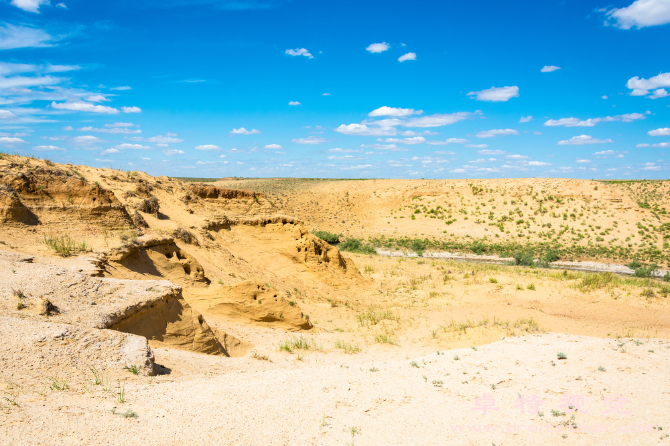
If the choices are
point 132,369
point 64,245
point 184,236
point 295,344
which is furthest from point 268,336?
point 132,369

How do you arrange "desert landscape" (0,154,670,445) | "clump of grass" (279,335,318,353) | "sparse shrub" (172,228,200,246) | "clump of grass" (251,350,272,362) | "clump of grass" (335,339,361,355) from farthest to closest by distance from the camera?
"sparse shrub" (172,228,200,246) → "clump of grass" (335,339,361,355) → "clump of grass" (279,335,318,353) → "clump of grass" (251,350,272,362) → "desert landscape" (0,154,670,445)

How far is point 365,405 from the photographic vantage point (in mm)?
4844

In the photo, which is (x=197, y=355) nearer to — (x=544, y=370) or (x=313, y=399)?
(x=313, y=399)

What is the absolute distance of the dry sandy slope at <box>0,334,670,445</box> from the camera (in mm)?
3506

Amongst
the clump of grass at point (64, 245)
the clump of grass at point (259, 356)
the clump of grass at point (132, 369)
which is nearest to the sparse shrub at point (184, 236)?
the clump of grass at point (64, 245)

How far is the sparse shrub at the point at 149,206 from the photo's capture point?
1326cm

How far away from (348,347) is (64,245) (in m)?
6.90

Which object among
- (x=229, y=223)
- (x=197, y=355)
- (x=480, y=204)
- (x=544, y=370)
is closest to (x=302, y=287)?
(x=229, y=223)

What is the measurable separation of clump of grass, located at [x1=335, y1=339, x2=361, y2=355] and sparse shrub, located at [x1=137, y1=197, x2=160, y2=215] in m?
8.17

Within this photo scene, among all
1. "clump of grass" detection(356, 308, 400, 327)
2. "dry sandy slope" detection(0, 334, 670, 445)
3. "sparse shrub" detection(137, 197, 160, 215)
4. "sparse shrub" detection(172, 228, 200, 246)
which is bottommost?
→ "clump of grass" detection(356, 308, 400, 327)

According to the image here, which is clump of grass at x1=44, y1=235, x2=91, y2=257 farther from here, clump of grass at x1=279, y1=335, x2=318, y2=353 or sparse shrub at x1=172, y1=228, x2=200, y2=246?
clump of grass at x1=279, y1=335, x2=318, y2=353

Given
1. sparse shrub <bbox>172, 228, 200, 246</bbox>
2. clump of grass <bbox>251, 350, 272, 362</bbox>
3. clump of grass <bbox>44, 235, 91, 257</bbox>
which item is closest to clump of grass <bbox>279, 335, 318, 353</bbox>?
clump of grass <bbox>251, 350, 272, 362</bbox>

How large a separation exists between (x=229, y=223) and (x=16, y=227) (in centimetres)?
863

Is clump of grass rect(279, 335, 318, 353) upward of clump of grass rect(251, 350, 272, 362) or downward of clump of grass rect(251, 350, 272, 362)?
downward
